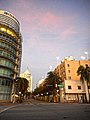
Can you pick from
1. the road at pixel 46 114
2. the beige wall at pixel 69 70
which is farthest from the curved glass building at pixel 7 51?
the road at pixel 46 114

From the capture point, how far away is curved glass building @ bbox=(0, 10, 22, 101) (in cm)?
5072

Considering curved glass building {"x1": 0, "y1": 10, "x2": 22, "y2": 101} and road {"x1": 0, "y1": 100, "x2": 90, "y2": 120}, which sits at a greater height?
→ curved glass building {"x1": 0, "y1": 10, "x2": 22, "y2": 101}

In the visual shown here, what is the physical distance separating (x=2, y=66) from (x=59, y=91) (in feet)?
84.5

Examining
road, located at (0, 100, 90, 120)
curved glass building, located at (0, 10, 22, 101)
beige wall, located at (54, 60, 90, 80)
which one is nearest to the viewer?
road, located at (0, 100, 90, 120)

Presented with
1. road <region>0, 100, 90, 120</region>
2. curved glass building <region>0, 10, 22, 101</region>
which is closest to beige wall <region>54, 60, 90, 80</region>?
curved glass building <region>0, 10, 22, 101</region>

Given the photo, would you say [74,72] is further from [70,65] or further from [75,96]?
[75,96]

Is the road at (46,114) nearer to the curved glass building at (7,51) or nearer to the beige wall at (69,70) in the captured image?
the curved glass building at (7,51)

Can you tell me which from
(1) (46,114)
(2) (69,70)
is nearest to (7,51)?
(2) (69,70)

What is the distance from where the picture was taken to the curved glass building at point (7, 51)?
50.7m

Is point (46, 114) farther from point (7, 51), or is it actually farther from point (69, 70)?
point (69, 70)

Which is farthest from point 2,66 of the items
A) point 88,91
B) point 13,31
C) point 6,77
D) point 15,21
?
point 88,91

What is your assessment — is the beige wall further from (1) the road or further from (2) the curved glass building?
(1) the road

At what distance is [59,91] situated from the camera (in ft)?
193

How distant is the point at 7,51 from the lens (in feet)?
176
